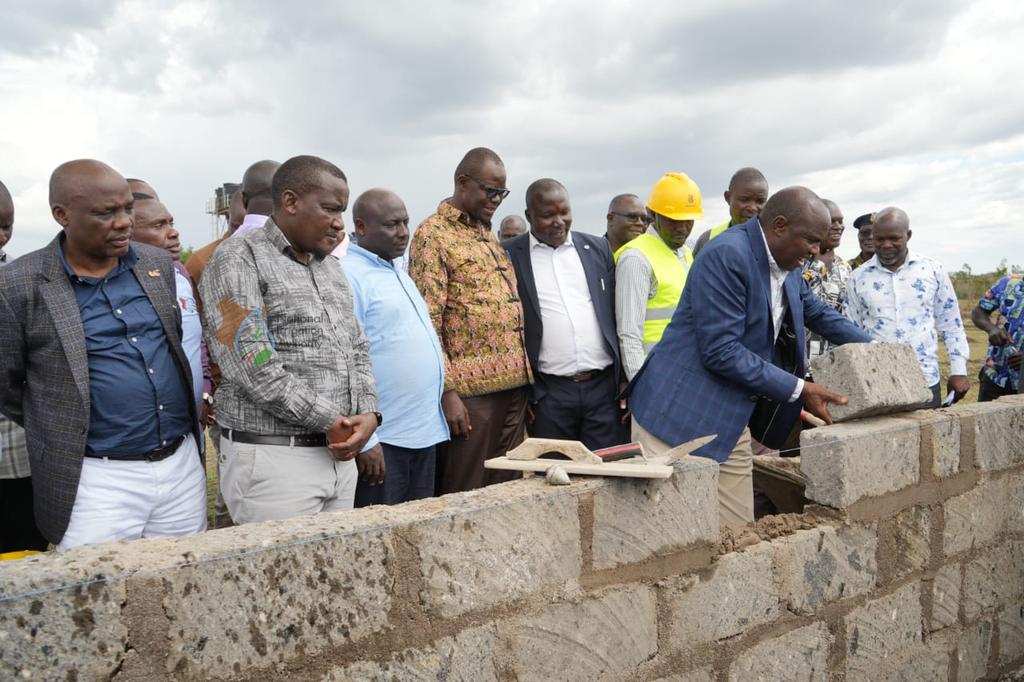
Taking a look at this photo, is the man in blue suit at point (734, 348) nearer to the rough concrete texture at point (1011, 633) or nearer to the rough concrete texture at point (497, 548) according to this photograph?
the rough concrete texture at point (497, 548)

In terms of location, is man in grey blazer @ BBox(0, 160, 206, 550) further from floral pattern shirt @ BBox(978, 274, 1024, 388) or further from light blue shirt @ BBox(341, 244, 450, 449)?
floral pattern shirt @ BBox(978, 274, 1024, 388)

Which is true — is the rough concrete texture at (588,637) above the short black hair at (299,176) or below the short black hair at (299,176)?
below

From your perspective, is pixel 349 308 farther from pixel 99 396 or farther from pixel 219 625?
pixel 219 625

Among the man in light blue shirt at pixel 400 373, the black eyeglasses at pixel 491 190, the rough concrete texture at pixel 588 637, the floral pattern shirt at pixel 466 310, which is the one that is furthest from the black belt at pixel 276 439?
the black eyeglasses at pixel 491 190

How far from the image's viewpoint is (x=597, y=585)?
2529 mm

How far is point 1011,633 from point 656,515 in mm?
2696

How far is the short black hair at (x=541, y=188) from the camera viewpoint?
4484mm

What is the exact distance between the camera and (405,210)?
3.94 meters

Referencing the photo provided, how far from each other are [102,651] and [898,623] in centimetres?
320

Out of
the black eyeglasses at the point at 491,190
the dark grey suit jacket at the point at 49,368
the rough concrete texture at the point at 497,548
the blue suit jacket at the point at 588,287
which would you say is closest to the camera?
the rough concrete texture at the point at 497,548

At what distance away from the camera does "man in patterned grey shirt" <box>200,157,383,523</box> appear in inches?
105

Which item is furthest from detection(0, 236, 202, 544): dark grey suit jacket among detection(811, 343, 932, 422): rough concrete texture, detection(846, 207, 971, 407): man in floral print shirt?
detection(846, 207, 971, 407): man in floral print shirt

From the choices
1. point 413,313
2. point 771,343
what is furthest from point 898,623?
point 413,313

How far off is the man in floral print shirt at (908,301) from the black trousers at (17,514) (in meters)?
5.19
